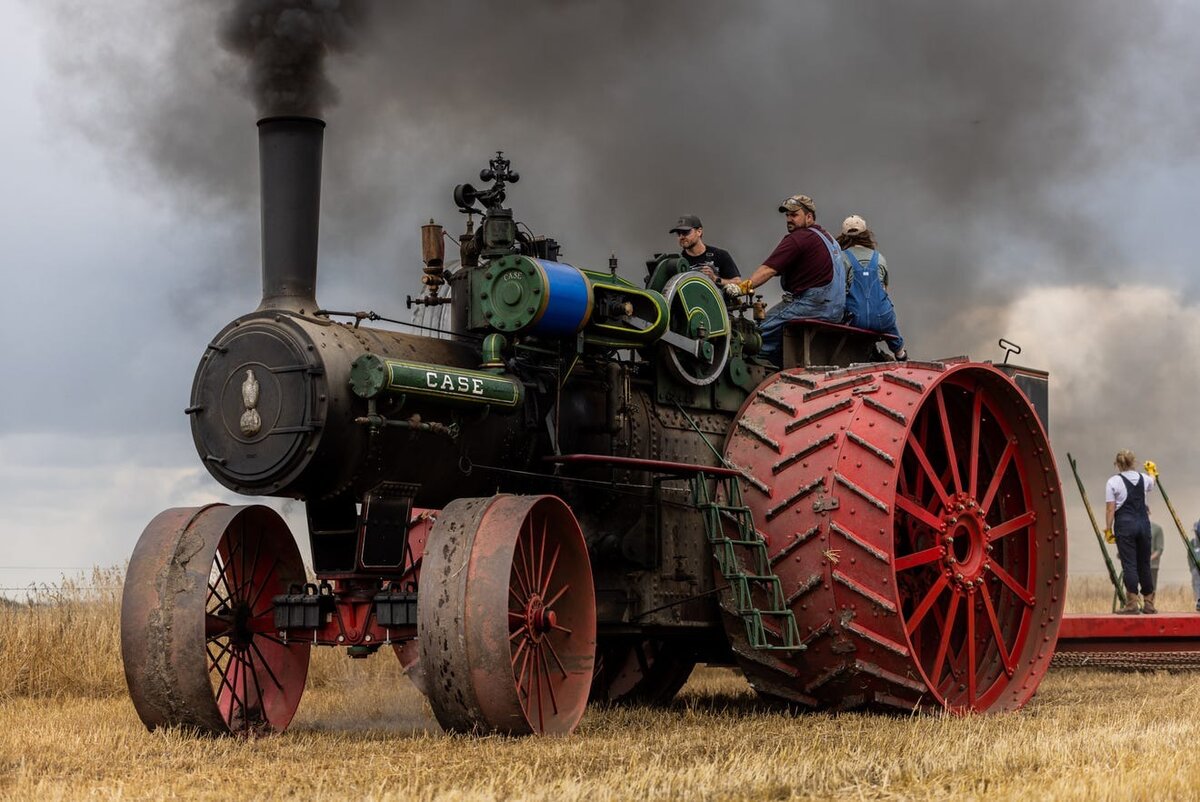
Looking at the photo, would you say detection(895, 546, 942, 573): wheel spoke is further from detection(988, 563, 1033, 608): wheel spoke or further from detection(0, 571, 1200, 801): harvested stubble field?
detection(0, 571, 1200, 801): harvested stubble field

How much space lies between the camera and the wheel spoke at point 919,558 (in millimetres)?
8609

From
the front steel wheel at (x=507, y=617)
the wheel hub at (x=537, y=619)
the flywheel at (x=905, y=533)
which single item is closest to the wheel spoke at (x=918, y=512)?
the flywheel at (x=905, y=533)

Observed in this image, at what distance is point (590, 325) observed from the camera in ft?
27.6

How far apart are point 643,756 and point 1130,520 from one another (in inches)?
381

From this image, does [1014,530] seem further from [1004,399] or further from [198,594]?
[198,594]

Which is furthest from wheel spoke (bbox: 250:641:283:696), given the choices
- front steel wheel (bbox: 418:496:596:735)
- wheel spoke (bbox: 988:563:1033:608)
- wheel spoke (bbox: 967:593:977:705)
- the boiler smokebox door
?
wheel spoke (bbox: 988:563:1033:608)

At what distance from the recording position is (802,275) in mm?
10062

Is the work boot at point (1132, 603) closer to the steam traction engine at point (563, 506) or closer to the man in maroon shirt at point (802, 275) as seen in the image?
the steam traction engine at point (563, 506)

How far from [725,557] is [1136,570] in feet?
25.5

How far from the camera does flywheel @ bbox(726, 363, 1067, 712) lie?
27.6 ft

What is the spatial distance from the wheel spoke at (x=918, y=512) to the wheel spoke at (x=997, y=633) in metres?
0.62

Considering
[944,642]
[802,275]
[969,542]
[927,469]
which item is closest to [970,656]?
[944,642]

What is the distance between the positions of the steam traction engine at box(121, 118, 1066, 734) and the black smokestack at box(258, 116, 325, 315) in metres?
0.02

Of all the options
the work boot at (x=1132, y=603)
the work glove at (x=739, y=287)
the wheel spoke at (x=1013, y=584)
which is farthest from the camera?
the work boot at (x=1132, y=603)
